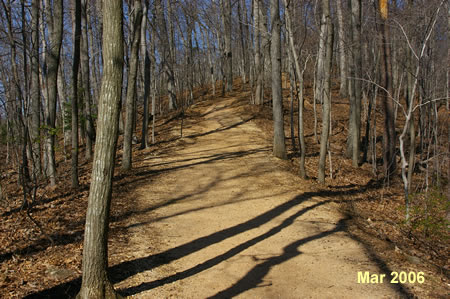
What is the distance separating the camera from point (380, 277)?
233 inches

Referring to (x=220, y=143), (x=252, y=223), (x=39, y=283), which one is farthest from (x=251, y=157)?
(x=39, y=283)

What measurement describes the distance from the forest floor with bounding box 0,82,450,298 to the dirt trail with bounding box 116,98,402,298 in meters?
0.03

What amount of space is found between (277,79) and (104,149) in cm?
1017

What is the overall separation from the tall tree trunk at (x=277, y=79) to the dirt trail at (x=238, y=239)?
863mm

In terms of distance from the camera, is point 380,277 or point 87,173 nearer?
point 380,277

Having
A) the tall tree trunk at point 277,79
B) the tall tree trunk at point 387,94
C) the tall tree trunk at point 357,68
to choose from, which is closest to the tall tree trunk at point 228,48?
the tall tree trunk at point 357,68

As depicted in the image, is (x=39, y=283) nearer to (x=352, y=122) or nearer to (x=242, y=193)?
(x=242, y=193)

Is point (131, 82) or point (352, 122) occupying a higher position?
point (131, 82)

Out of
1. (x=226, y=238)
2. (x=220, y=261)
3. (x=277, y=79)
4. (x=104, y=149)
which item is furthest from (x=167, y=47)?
(x=104, y=149)

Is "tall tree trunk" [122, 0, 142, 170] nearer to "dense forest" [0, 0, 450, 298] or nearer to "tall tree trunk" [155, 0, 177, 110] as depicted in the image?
"dense forest" [0, 0, 450, 298]

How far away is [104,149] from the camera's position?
457 cm

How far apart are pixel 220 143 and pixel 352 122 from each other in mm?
6049

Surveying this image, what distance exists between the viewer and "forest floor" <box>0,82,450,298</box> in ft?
18.5

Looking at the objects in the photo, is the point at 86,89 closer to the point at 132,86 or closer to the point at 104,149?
the point at 132,86
